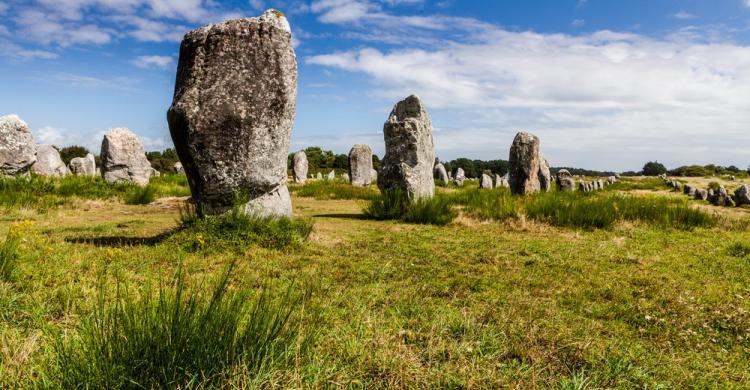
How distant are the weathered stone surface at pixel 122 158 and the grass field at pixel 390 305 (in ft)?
30.4

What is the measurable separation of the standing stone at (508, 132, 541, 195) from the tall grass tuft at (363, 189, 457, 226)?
252 inches

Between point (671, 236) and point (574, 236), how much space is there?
1.79 meters

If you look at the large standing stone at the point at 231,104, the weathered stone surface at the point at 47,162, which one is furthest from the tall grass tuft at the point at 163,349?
the weathered stone surface at the point at 47,162

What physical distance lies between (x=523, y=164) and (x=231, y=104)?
11833 millimetres

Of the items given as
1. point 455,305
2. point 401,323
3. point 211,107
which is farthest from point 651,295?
point 211,107

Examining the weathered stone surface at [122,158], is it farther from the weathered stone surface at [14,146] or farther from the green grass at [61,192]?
the weathered stone surface at [14,146]

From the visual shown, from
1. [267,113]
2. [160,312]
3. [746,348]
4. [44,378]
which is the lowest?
[746,348]

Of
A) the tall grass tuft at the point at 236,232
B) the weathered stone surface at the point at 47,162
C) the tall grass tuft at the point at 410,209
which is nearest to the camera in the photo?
the tall grass tuft at the point at 236,232

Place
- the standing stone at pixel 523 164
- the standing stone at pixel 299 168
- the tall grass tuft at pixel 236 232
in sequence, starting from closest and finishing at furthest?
1. the tall grass tuft at pixel 236 232
2. the standing stone at pixel 523 164
3. the standing stone at pixel 299 168

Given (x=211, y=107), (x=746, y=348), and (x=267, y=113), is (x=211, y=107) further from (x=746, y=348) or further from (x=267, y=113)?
(x=746, y=348)

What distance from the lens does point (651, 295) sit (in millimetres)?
5172

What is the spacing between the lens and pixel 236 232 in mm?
6891

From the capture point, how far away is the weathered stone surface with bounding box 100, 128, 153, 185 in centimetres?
1808

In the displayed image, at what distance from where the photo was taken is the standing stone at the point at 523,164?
16484 mm
